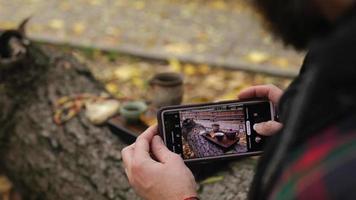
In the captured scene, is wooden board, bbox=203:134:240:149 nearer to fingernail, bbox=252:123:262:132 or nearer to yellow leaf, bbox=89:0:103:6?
fingernail, bbox=252:123:262:132

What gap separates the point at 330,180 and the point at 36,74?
229 cm

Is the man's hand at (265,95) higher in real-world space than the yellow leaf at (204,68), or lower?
higher

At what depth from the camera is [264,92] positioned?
176 centimetres

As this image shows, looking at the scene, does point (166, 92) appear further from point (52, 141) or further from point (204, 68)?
point (204, 68)

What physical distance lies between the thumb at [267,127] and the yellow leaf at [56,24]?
4571mm

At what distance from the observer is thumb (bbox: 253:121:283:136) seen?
5.40 ft

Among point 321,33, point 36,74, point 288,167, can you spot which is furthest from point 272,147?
point 36,74

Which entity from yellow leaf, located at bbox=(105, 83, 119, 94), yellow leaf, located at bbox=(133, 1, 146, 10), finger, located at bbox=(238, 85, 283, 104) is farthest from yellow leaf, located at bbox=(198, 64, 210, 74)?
finger, located at bbox=(238, 85, 283, 104)

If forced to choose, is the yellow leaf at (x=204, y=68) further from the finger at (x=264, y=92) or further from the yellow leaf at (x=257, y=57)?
the finger at (x=264, y=92)

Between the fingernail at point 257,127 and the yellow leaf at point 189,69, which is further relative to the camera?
the yellow leaf at point 189,69

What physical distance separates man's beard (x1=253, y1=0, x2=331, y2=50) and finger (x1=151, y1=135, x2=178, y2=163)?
1.91ft

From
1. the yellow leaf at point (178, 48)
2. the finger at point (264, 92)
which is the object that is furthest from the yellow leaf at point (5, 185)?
the yellow leaf at point (178, 48)

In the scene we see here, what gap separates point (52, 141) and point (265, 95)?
48.9 inches

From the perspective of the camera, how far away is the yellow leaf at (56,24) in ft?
19.6
